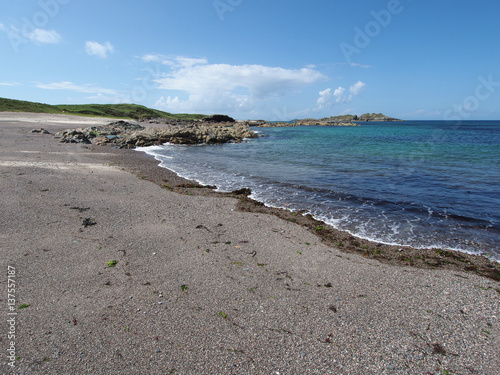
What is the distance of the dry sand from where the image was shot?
12.7ft

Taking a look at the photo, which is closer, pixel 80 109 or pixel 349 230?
pixel 349 230

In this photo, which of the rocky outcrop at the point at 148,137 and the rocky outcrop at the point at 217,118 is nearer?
the rocky outcrop at the point at 148,137

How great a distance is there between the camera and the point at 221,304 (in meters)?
5.06

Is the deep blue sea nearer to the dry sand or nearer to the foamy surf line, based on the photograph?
the foamy surf line

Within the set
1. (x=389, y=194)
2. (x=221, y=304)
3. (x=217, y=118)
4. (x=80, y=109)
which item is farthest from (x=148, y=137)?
(x=80, y=109)

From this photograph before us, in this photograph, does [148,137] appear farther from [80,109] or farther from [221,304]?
[80,109]

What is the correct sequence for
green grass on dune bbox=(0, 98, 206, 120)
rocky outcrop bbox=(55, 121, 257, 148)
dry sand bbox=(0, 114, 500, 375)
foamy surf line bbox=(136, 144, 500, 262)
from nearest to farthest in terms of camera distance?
dry sand bbox=(0, 114, 500, 375) < foamy surf line bbox=(136, 144, 500, 262) < rocky outcrop bbox=(55, 121, 257, 148) < green grass on dune bbox=(0, 98, 206, 120)

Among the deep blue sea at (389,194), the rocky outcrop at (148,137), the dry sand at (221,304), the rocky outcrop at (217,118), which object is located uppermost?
the rocky outcrop at (217,118)

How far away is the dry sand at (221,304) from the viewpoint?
12.7ft

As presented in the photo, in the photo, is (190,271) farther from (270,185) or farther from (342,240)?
(270,185)

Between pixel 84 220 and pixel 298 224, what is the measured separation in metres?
7.14

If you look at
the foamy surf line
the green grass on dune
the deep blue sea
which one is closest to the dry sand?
the foamy surf line

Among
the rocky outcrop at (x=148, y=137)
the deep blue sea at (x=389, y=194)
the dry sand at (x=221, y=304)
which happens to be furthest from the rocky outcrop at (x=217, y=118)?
the dry sand at (x=221, y=304)

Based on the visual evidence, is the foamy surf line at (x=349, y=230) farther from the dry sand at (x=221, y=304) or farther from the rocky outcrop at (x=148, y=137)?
the rocky outcrop at (x=148, y=137)
